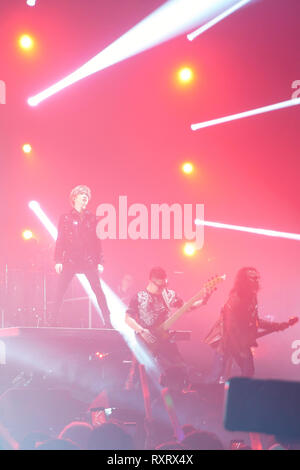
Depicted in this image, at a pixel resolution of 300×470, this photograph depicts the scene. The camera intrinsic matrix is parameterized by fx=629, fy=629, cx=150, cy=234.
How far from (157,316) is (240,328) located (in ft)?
2.87

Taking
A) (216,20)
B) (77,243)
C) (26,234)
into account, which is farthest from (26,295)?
(216,20)

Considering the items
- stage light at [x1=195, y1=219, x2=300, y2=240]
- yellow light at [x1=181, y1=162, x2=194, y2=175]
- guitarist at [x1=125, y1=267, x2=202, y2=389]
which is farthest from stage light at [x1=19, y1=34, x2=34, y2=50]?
guitarist at [x1=125, y1=267, x2=202, y2=389]

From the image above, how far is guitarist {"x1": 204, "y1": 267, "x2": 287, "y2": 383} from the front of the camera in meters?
6.45

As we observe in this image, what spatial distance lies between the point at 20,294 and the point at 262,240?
13.1 feet

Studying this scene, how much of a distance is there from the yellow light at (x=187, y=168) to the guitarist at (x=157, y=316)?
437 cm

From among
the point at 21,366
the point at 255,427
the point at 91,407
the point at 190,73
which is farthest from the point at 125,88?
the point at 255,427

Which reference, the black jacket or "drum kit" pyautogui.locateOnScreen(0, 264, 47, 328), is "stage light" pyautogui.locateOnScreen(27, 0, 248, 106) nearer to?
"drum kit" pyautogui.locateOnScreen(0, 264, 47, 328)

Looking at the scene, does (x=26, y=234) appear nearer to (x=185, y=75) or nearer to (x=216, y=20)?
(x=185, y=75)

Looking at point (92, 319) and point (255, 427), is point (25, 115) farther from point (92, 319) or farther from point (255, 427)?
point (255, 427)

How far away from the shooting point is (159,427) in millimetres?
4746

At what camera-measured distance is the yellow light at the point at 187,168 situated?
35.4 ft

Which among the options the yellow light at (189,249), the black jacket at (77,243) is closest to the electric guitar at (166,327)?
the black jacket at (77,243)

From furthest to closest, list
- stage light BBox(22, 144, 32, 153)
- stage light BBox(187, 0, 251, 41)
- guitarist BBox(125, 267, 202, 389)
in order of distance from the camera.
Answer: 1. stage light BBox(22, 144, 32, 153)
2. stage light BBox(187, 0, 251, 41)
3. guitarist BBox(125, 267, 202, 389)

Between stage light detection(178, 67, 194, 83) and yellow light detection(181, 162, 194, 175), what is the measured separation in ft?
4.55
